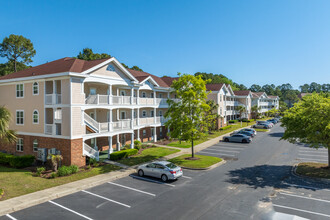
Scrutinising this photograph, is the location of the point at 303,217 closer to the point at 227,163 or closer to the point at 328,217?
the point at 328,217

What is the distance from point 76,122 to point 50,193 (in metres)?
7.92

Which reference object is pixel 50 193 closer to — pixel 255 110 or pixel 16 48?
pixel 16 48

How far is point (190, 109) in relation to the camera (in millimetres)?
24438

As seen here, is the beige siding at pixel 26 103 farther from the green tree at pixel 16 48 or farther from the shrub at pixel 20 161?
the green tree at pixel 16 48

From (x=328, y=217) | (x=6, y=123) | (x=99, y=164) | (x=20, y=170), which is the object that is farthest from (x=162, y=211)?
(x=20, y=170)

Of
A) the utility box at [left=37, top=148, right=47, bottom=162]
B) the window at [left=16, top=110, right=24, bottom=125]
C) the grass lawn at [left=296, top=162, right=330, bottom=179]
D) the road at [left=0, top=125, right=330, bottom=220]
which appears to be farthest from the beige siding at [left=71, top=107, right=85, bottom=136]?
the grass lawn at [left=296, top=162, right=330, bottom=179]

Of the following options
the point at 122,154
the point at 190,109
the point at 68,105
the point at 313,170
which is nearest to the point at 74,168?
the point at 68,105

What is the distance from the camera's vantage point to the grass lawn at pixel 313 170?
1827cm

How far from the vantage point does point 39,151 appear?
22.9 meters

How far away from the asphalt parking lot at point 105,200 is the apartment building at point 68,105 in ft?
21.9

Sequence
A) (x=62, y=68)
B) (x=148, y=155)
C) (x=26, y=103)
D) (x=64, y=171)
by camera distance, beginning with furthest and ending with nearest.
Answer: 1. (x=148, y=155)
2. (x=26, y=103)
3. (x=62, y=68)
4. (x=64, y=171)

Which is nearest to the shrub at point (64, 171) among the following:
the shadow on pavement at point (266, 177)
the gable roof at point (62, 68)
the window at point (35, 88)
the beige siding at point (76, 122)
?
the beige siding at point (76, 122)

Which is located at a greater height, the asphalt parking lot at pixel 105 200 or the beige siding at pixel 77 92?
the beige siding at pixel 77 92

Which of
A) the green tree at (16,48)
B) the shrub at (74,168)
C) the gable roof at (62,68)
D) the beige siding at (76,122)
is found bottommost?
the shrub at (74,168)
